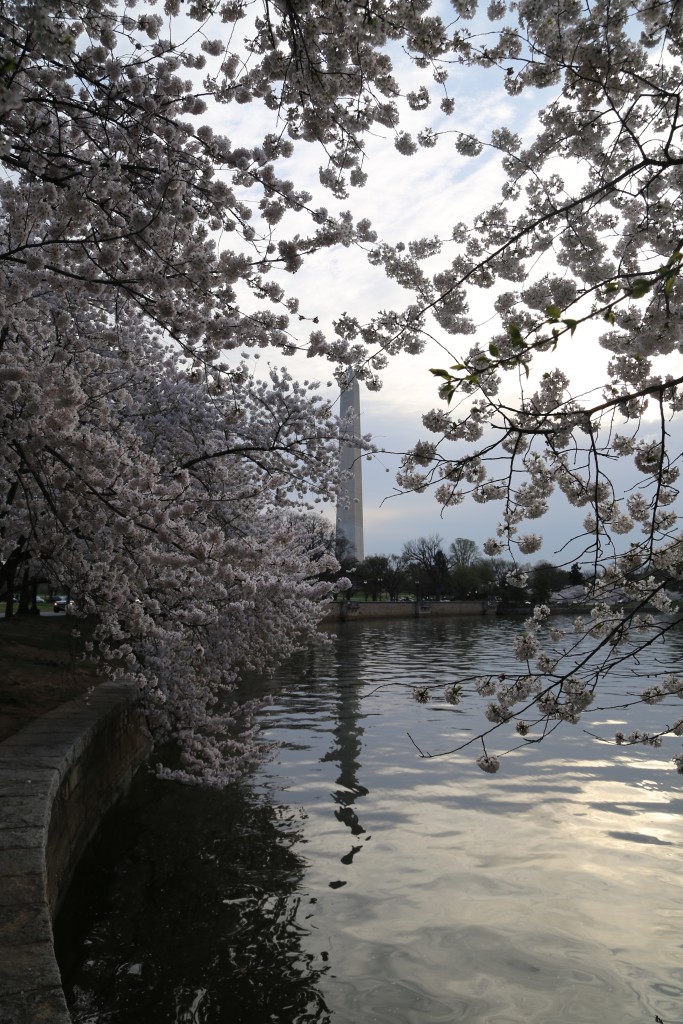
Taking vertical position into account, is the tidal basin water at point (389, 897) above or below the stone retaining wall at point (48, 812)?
below

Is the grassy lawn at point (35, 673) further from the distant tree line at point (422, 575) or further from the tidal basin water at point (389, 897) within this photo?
the distant tree line at point (422, 575)

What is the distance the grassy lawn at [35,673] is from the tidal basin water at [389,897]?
1.50m

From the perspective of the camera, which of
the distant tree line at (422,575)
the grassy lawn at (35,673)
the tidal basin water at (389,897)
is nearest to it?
the tidal basin water at (389,897)

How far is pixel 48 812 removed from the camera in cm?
494

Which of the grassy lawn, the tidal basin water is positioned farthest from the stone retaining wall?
the tidal basin water

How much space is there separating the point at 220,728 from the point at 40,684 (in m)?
2.46

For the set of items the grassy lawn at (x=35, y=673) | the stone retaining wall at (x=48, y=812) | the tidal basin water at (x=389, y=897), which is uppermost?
the grassy lawn at (x=35, y=673)

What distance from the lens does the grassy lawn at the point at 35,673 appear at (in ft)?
27.1

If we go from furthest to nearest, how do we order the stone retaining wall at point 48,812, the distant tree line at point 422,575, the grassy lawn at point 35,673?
the distant tree line at point 422,575 < the grassy lawn at point 35,673 < the stone retaining wall at point 48,812

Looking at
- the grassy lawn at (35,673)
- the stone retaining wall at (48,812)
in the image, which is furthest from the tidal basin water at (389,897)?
the grassy lawn at (35,673)

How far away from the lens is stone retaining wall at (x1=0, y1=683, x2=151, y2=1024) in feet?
10.2

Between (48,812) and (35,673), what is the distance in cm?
628

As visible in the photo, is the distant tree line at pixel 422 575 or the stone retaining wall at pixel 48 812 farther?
the distant tree line at pixel 422 575

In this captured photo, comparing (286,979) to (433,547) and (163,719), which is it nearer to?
(163,719)
